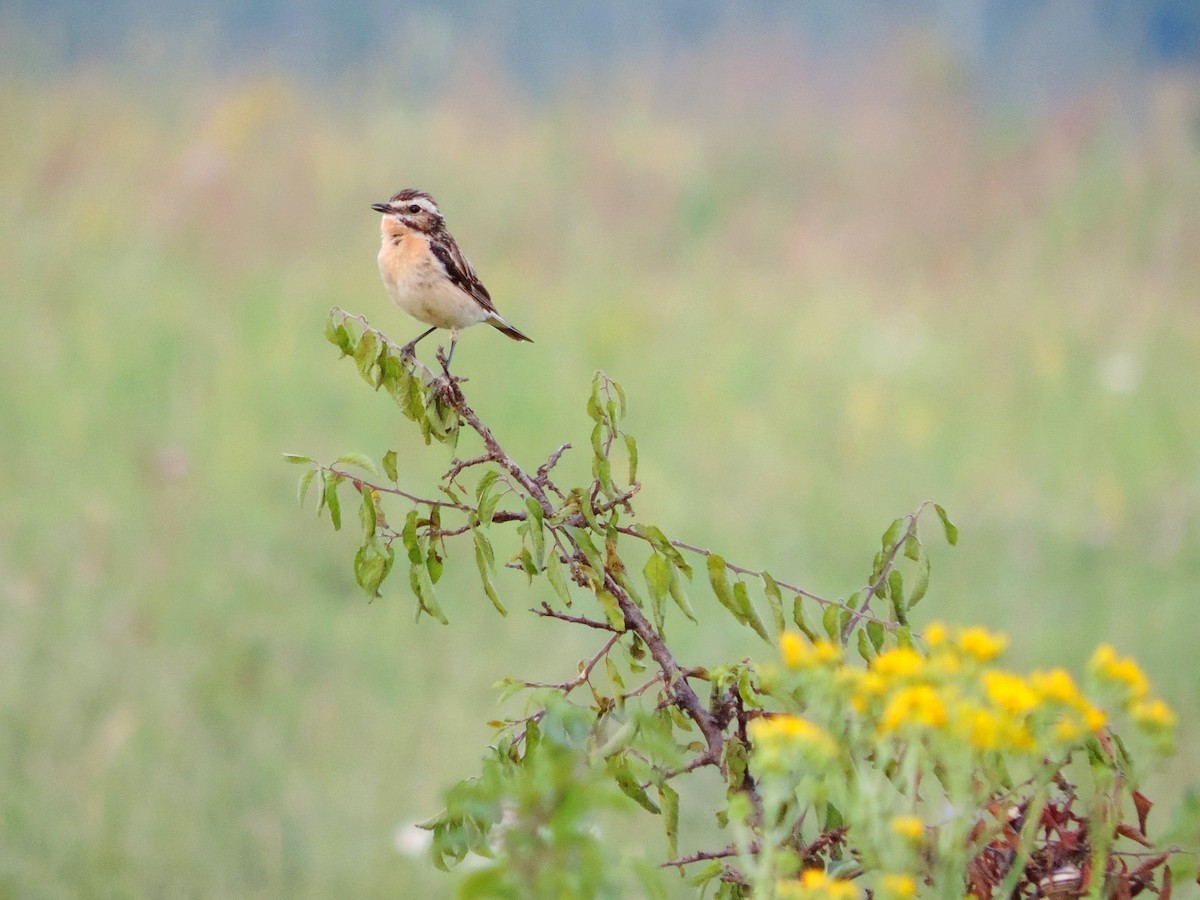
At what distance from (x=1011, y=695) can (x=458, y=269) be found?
2.29 metres

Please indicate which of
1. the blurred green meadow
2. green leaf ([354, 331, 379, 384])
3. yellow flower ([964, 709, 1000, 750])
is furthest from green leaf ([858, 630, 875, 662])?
the blurred green meadow

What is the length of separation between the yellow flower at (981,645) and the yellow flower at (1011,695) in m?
0.03

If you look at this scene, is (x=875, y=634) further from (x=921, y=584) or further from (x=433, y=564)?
(x=433, y=564)

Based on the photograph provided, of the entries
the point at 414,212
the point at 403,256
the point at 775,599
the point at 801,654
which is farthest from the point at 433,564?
the point at 414,212

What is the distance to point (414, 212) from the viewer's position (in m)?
3.38

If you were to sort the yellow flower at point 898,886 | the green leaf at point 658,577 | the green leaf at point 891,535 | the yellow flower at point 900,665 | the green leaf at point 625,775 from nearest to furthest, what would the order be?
the yellow flower at point 898,886 → the yellow flower at point 900,665 → the green leaf at point 625,775 → the green leaf at point 658,577 → the green leaf at point 891,535

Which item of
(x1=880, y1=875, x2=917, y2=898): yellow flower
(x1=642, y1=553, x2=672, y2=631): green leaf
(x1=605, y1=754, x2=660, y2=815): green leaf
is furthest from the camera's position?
(x1=642, y1=553, x2=672, y2=631): green leaf

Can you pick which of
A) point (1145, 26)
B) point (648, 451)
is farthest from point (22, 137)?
point (1145, 26)

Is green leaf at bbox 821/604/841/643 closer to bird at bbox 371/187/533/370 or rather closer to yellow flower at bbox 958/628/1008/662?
yellow flower at bbox 958/628/1008/662

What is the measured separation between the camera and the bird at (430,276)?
312cm

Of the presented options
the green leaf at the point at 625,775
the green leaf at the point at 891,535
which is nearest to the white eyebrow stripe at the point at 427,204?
the green leaf at the point at 891,535

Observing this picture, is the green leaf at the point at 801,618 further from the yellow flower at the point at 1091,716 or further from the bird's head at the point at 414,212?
the bird's head at the point at 414,212

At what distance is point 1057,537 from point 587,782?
5505 mm

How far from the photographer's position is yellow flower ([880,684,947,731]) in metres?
1.04
